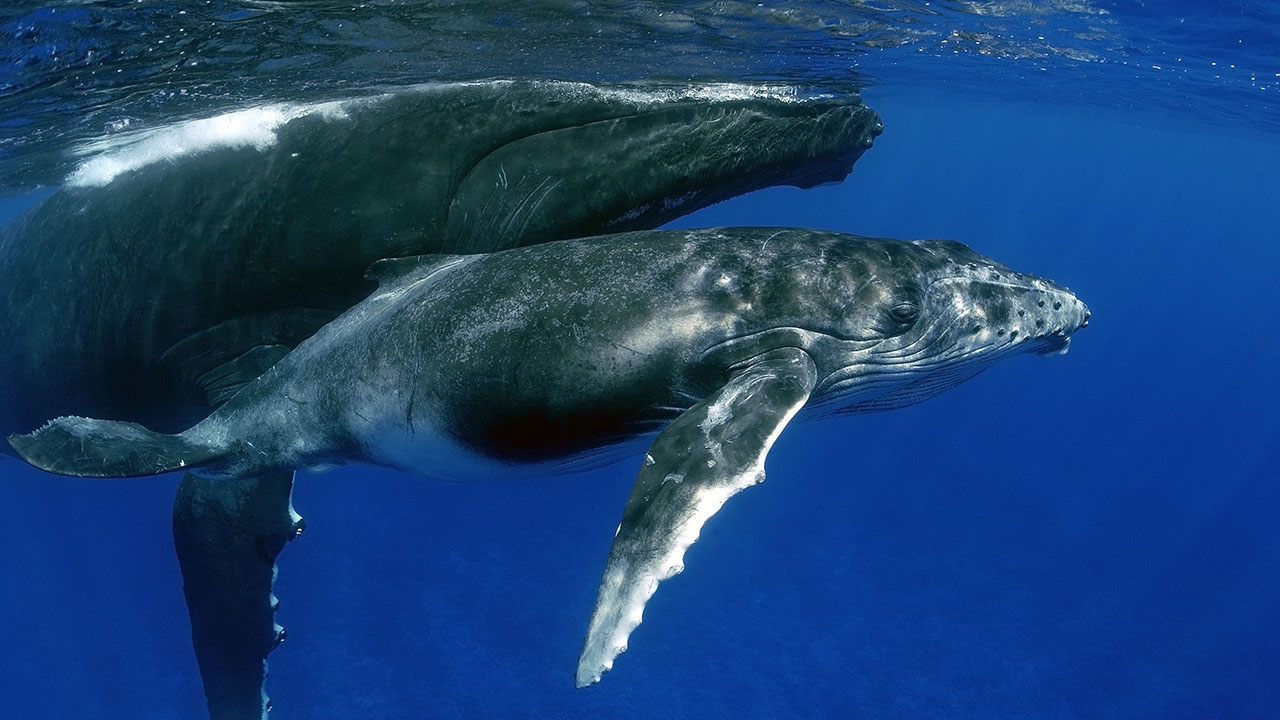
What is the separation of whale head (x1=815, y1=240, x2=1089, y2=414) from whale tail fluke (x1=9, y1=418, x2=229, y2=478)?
430 cm

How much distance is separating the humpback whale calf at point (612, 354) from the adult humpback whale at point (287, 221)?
2.30ft

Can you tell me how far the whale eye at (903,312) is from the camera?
197 inches

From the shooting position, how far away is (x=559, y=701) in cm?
2105

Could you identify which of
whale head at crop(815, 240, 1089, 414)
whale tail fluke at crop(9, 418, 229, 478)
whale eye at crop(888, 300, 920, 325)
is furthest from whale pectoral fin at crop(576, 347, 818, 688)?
whale tail fluke at crop(9, 418, 229, 478)

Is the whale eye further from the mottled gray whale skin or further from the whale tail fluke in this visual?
the whale tail fluke

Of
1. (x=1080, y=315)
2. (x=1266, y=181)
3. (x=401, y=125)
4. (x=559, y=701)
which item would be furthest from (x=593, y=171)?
(x=1266, y=181)

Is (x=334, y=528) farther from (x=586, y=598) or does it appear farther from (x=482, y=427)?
(x=482, y=427)

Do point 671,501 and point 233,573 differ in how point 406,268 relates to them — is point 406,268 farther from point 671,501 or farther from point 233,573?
point 233,573

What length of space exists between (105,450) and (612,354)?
11.1 feet

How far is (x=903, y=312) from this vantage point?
16.4 ft

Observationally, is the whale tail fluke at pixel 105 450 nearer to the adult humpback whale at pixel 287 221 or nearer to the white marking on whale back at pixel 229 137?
the adult humpback whale at pixel 287 221

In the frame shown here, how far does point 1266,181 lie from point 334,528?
101 metres

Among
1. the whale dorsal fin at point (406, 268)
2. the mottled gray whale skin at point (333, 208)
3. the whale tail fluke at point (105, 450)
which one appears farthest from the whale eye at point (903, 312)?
the whale tail fluke at point (105, 450)

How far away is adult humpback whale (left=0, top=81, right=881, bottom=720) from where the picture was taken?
6234mm
